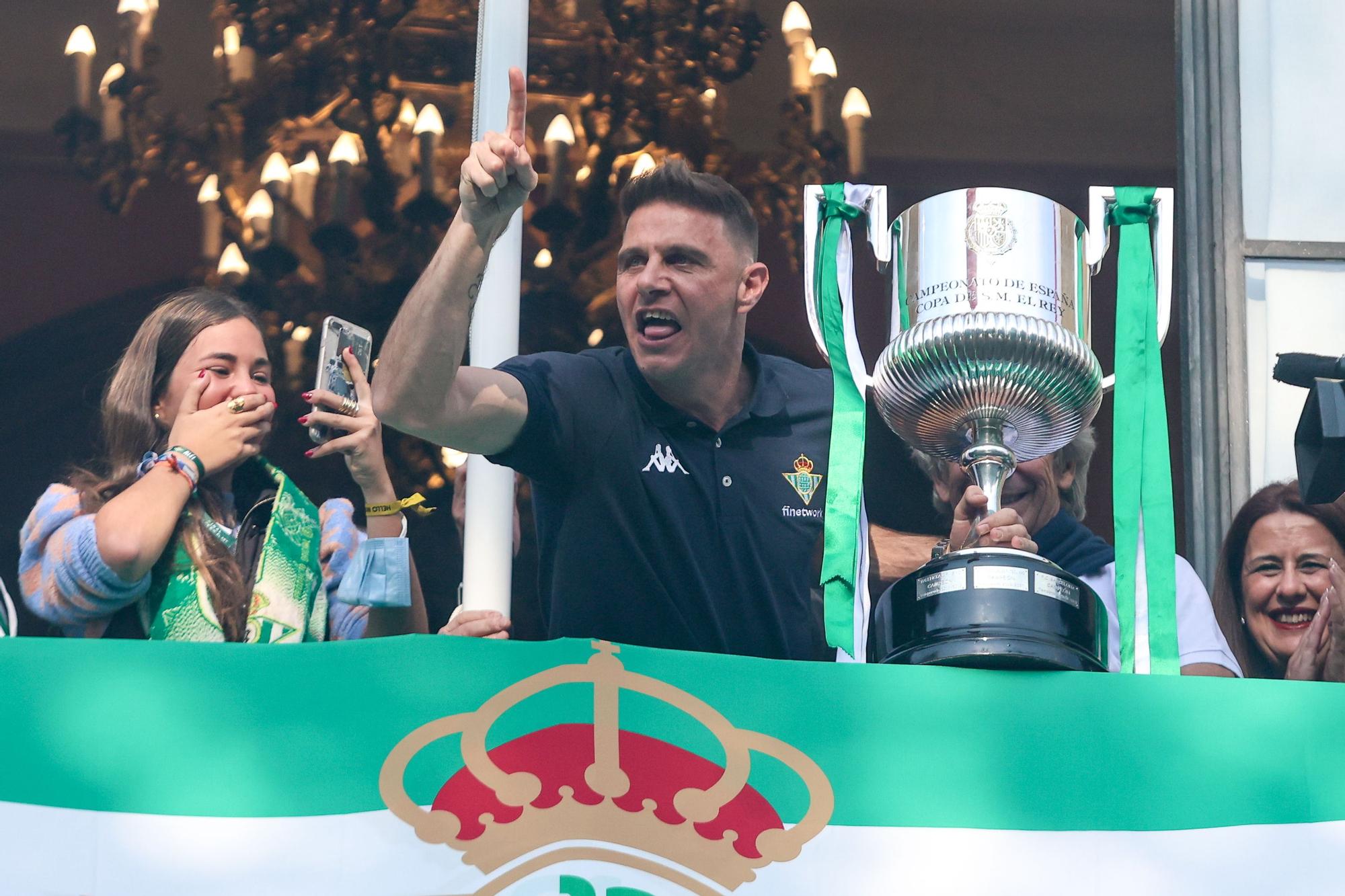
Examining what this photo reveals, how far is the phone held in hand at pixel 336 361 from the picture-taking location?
3.38 meters

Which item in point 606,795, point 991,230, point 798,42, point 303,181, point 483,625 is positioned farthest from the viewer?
point 303,181

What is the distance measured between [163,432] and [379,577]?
0.55 m

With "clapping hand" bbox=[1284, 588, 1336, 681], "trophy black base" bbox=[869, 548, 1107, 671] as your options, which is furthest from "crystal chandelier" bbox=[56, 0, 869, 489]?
"trophy black base" bbox=[869, 548, 1107, 671]

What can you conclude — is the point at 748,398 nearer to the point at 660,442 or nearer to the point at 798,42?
the point at 660,442

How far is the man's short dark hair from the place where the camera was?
3.59 metres

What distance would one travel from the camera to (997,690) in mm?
2547

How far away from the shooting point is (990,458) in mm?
2752

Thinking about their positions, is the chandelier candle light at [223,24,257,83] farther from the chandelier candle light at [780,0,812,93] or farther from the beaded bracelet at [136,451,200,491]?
the beaded bracelet at [136,451,200,491]

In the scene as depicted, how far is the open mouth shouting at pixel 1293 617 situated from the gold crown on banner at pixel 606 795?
1.55 m

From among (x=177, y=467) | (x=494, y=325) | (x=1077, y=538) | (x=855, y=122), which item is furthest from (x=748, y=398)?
(x=855, y=122)

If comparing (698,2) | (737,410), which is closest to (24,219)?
(698,2)

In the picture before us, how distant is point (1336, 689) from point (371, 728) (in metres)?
1.38

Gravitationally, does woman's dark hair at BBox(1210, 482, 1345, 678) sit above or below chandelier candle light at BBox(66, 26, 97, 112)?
below

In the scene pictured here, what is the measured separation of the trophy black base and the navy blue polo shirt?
626 mm
